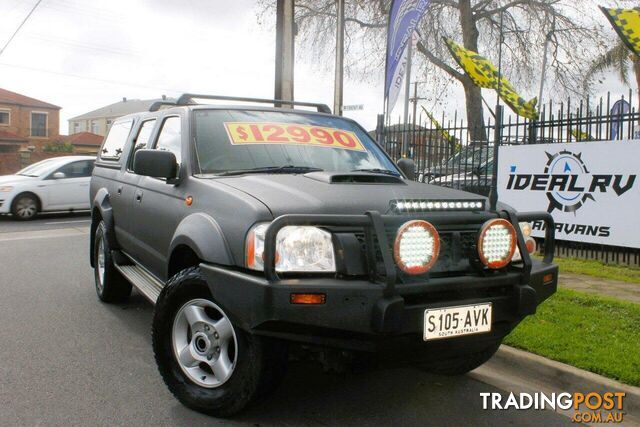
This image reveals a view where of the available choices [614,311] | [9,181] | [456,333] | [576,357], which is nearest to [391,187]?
[456,333]

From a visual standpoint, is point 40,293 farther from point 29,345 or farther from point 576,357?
point 576,357

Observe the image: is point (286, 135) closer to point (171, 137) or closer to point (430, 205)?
point (171, 137)

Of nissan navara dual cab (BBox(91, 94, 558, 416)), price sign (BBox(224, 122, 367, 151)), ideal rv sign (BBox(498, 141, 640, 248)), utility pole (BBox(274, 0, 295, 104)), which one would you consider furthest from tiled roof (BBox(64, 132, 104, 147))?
nissan navara dual cab (BBox(91, 94, 558, 416))

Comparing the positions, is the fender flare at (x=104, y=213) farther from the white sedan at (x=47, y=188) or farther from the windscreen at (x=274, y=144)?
the white sedan at (x=47, y=188)

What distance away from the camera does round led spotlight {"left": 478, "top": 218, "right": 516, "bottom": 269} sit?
300 centimetres

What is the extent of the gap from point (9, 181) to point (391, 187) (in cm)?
1285

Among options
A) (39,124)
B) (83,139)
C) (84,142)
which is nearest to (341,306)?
(39,124)

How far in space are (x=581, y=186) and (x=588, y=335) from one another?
3.93 meters

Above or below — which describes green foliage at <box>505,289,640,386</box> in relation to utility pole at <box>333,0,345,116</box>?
below

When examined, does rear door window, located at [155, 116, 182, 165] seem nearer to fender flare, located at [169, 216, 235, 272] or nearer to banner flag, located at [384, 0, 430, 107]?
fender flare, located at [169, 216, 235, 272]

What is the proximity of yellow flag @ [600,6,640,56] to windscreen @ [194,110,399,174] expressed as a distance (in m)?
5.53

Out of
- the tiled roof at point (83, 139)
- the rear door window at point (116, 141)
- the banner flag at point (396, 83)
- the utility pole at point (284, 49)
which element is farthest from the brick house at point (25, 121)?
the rear door window at point (116, 141)

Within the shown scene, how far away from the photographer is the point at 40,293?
20.5 ft

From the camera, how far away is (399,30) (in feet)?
38.5
